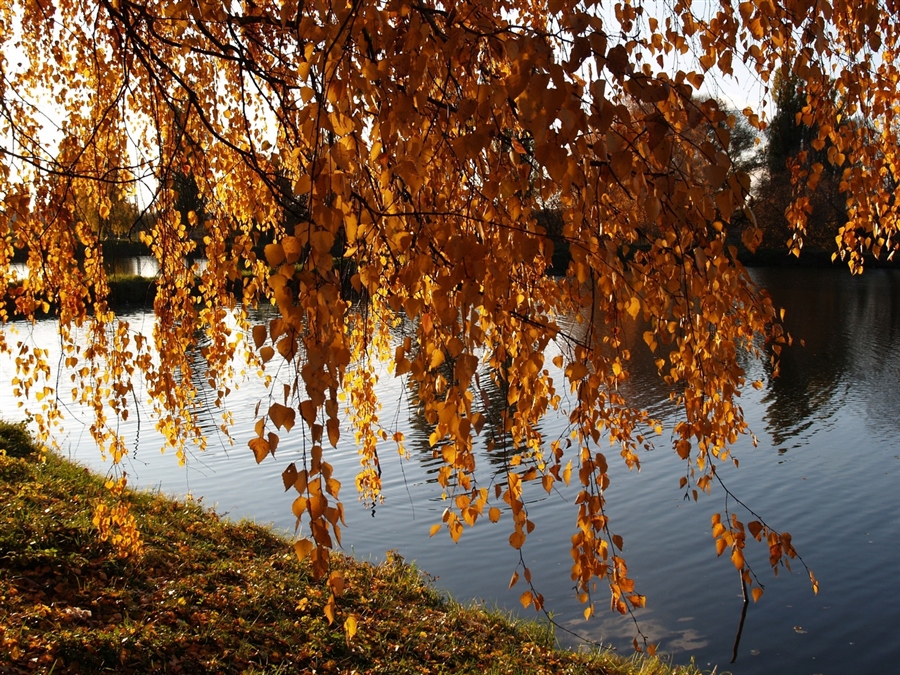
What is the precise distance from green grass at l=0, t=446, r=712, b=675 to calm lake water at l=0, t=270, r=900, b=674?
0.51m

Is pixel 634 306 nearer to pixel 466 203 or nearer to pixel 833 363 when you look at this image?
pixel 466 203

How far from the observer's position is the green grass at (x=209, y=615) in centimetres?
281

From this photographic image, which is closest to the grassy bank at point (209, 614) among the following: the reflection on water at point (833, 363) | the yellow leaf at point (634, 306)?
the yellow leaf at point (634, 306)

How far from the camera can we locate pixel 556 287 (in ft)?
7.64

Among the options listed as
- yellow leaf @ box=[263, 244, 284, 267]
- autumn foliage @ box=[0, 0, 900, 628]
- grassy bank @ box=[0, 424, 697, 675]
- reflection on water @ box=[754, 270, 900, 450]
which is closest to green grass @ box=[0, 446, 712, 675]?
grassy bank @ box=[0, 424, 697, 675]

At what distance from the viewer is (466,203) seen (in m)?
1.93

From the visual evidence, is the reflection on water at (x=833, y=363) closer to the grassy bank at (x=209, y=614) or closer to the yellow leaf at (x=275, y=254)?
the grassy bank at (x=209, y=614)

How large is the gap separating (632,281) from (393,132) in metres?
0.55

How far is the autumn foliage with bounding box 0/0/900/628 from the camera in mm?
1175

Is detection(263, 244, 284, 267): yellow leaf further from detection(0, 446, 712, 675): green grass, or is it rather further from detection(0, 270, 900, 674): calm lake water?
detection(0, 270, 900, 674): calm lake water

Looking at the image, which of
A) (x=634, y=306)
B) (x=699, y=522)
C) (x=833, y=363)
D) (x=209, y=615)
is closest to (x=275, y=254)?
(x=634, y=306)

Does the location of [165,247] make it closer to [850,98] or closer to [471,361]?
[471,361]

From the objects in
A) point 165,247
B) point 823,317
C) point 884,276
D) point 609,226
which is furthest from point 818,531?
point 884,276

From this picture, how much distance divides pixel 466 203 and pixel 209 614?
2249 mm
